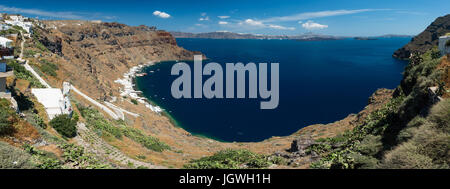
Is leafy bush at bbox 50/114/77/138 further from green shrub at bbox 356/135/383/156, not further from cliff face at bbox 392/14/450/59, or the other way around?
cliff face at bbox 392/14/450/59

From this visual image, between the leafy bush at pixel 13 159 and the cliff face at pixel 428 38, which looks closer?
the leafy bush at pixel 13 159

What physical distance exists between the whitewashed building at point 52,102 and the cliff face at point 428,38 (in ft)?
653

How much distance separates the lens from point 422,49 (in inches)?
6432

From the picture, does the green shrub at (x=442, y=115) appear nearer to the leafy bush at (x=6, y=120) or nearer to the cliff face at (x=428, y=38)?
the leafy bush at (x=6, y=120)

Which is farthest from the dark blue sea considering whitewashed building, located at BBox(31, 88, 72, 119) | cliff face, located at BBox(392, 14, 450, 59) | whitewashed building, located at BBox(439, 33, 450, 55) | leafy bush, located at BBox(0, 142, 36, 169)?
cliff face, located at BBox(392, 14, 450, 59)

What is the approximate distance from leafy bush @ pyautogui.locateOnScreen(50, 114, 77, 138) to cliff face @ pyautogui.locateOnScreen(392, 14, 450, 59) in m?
200

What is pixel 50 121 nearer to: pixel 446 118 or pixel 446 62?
pixel 446 118

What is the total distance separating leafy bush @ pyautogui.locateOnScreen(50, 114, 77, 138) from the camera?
21.2 metres

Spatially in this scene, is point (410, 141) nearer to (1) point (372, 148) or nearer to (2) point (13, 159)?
(1) point (372, 148)

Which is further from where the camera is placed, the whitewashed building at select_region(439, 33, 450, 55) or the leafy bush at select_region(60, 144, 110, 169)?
the whitewashed building at select_region(439, 33, 450, 55)

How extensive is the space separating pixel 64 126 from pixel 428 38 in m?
230

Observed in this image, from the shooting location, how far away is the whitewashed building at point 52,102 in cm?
2450

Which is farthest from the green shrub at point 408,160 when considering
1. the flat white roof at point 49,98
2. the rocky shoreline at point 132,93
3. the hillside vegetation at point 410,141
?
the rocky shoreline at point 132,93
